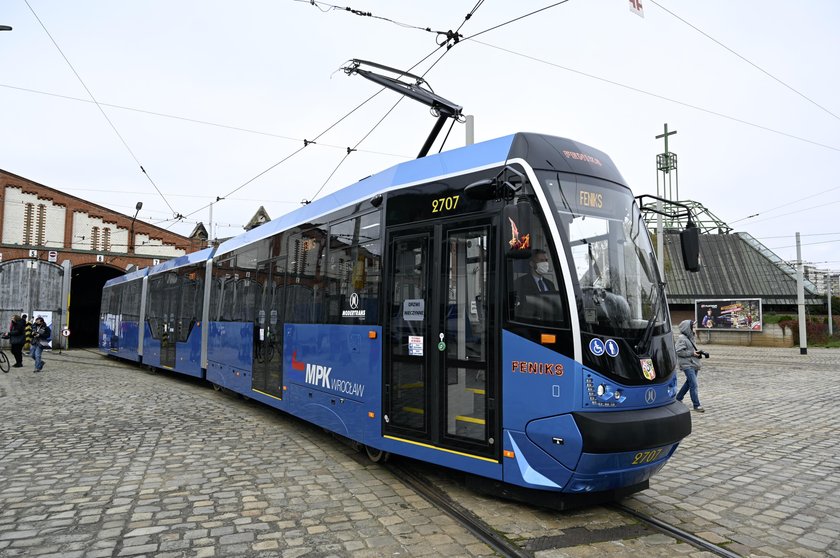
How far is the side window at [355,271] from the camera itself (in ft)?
21.7

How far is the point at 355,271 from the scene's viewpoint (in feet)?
23.0

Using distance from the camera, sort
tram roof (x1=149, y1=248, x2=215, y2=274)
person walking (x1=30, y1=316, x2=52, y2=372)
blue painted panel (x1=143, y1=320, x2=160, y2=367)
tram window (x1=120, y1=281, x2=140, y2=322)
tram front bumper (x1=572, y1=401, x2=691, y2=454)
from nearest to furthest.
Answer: tram front bumper (x1=572, y1=401, x2=691, y2=454), tram roof (x1=149, y1=248, x2=215, y2=274), blue painted panel (x1=143, y1=320, x2=160, y2=367), person walking (x1=30, y1=316, x2=52, y2=372), tram window (x1=120, y1=281, x2=140, y2=322)

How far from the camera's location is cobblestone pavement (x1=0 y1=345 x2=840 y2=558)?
4.42 m

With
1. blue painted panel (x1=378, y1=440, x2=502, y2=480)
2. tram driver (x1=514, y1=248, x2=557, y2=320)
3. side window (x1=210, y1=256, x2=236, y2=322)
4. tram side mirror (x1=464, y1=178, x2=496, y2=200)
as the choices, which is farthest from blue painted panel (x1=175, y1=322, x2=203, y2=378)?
tram driver (x1=514, y1=248, x2=557, y2=320)

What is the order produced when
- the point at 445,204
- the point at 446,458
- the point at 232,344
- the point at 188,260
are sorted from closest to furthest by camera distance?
the point at 446,458
the point at 445,204
the point at 232,344
the point at 188,260

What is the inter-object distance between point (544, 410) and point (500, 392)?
45 cm

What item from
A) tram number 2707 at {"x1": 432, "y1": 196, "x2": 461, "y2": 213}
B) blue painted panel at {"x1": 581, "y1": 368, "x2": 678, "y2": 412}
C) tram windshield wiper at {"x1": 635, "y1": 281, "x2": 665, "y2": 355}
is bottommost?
blue painted panel at {"x1": 581, "y1": 368, "x2": 678, "y2": 412}

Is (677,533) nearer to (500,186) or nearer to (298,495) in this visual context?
(500,186)

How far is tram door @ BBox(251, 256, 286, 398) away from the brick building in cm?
2607

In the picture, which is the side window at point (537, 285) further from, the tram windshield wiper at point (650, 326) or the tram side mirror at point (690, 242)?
the tram side mirror at point (690, 242)

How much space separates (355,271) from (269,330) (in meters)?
3.24

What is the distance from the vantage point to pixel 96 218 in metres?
32.9

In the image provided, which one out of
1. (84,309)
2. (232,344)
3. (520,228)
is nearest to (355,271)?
(520,228)

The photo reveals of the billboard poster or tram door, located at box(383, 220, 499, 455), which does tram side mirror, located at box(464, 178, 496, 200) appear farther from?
the billboard poster
